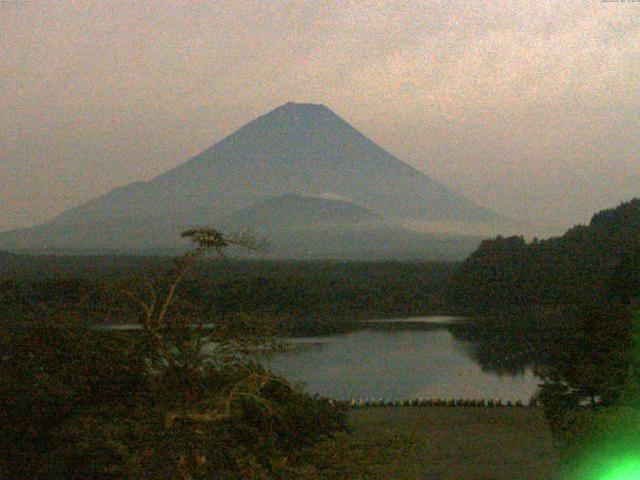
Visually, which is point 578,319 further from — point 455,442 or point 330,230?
point 330,230

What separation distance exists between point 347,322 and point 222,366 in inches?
1140

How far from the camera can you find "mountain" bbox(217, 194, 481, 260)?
9806cm

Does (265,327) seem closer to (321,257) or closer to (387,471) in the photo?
(387,471)

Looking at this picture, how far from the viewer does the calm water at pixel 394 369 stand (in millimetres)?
19453

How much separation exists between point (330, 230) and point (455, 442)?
93384mm

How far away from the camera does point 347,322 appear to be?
36438 millimetres

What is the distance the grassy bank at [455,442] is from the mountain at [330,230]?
79.6 meters

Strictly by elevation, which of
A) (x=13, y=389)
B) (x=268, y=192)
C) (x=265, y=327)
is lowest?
A: (x=13, y=389)

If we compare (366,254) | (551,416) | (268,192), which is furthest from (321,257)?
(551,416)

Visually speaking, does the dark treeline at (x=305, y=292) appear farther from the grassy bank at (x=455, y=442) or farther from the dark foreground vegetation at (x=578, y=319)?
the grassy bank at (x=455, y=442)

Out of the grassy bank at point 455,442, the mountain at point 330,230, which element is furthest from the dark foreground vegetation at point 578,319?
the mountain at point 330,230

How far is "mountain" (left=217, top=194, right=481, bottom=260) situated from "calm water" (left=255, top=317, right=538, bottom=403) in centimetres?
6470

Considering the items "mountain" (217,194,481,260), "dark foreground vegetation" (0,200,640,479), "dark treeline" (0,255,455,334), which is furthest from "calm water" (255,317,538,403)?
"mountain" (217,194,481,260)

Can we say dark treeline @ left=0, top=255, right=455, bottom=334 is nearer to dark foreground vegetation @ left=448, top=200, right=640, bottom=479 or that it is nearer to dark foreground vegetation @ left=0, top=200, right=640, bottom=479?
dark foreground vegetation @ left=448, top=200, right=640, bottom=479
